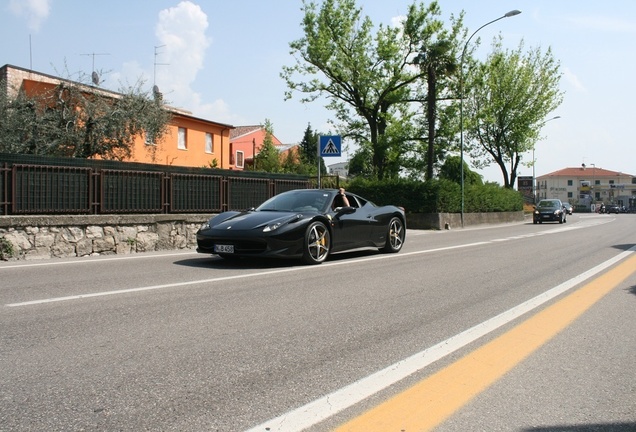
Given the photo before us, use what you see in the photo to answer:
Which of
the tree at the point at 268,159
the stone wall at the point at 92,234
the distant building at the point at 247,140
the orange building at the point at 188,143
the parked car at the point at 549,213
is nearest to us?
the stone wall at the point at 92,234

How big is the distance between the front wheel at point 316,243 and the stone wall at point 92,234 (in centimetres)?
468

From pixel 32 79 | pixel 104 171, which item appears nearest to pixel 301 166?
pixel 32 79

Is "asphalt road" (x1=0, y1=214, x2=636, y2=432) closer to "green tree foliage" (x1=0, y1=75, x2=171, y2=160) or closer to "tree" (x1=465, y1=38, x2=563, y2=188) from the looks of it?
"green tree foliage" (x1=0, y1=75, x2=171, y2=160)

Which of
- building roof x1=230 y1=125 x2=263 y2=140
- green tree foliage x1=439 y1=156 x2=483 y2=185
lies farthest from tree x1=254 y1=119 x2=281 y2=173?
green tree foliage x1=439 y1=156 x2=483 y2=185

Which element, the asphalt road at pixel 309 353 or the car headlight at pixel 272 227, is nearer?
the asphalt road at pixel 309 353

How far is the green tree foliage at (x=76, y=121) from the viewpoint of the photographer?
1994cm

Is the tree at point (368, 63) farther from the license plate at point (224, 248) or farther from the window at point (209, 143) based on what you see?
the license plate at point (224, 248)

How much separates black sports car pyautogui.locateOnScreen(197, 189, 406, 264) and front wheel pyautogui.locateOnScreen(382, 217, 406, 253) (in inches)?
5.6

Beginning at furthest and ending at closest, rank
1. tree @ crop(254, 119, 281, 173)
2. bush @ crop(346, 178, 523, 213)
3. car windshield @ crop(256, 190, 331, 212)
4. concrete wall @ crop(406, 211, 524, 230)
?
tree @ crop(254, 119, 281, 173), bush @ crop(346, 178, 523, 213), concrete wall @ crop(406, 211, 524, 230), car windshield @ crop(256, 190, 331, 212)

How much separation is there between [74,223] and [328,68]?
91.8 ft

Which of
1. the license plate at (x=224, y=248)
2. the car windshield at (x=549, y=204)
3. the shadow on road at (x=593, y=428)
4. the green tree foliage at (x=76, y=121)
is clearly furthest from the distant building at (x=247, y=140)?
the shadow on road at (x=593, y=428)

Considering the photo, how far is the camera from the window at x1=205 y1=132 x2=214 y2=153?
39.2m

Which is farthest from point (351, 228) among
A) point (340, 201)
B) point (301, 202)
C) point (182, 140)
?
point (182, 140)

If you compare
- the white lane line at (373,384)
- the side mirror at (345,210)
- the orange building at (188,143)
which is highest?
the orange building at (188,143)
